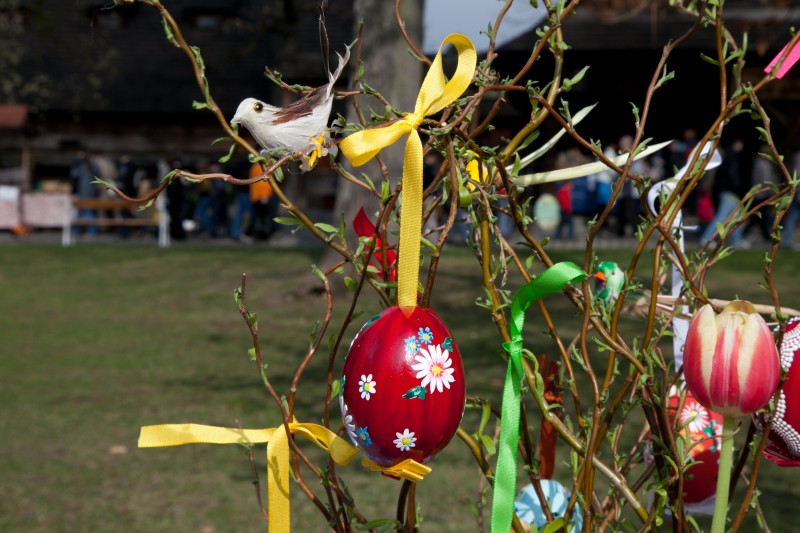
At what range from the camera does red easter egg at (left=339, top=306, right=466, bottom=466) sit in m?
1.30

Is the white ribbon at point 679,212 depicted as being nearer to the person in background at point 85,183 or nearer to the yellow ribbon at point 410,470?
the yellow ribbon at point 410,470

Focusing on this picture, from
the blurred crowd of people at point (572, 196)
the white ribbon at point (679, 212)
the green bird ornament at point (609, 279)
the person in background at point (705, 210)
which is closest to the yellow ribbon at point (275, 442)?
the white ribbon at point (679, 212)

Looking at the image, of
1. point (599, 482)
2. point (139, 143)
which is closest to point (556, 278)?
point (599, 482)

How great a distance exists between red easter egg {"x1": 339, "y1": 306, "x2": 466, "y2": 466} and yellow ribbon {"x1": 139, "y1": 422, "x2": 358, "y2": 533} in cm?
4

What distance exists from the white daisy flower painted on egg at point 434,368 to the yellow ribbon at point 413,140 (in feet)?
0.39

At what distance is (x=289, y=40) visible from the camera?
78.8 feet

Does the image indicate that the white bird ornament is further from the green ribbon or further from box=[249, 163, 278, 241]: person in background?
box=[249, 163, 278, 241]: person in background

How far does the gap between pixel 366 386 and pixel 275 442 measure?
0.14 metres

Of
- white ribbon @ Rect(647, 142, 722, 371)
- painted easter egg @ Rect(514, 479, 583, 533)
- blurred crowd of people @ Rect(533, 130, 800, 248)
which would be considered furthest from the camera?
blurred crowd of people @ Rect(533, 130, 800, 248)

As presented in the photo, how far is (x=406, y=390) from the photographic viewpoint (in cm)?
130

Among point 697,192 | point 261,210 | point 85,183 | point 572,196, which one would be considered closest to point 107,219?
point 85,183

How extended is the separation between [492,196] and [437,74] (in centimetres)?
16

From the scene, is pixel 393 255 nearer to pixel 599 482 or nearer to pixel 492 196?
pixel 492 196

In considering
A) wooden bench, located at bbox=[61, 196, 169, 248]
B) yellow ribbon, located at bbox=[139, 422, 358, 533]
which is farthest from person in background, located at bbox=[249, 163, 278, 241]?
yellow ribbon, located at bbox=[139, 422, 358, 533]
